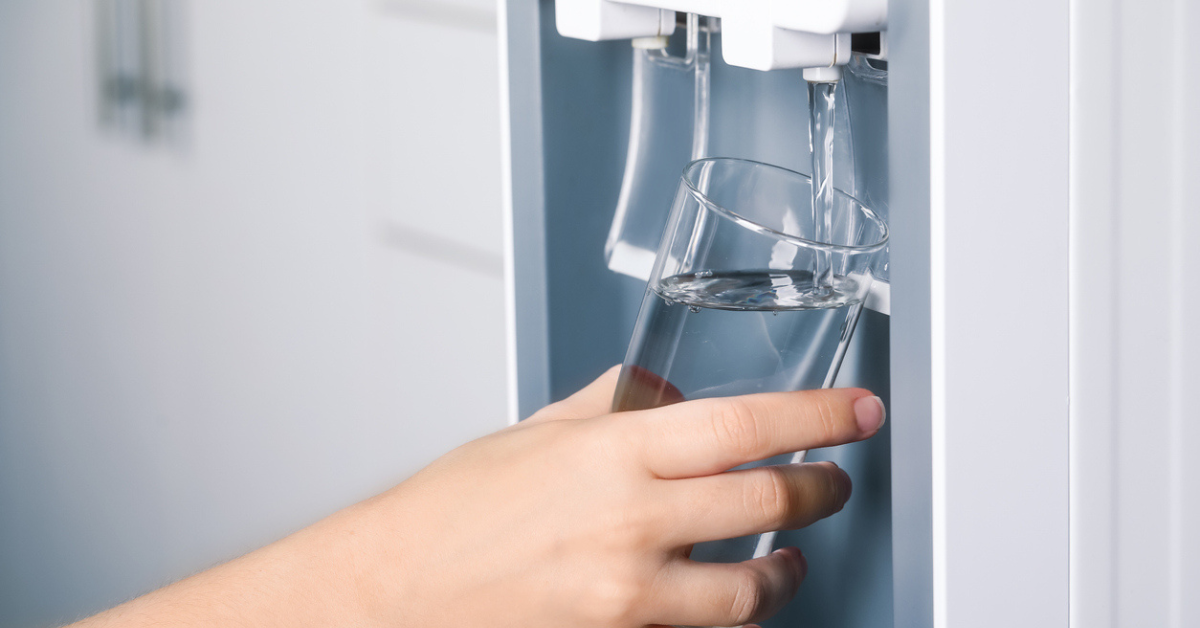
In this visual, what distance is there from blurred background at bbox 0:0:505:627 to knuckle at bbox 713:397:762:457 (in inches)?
24.7

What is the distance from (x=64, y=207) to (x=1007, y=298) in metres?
1.98

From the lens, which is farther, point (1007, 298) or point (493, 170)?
point (493, 170)

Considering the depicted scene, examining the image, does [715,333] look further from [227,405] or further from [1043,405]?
[227,405]

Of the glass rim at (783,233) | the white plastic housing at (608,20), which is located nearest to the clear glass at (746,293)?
the glass rim at (783,233)

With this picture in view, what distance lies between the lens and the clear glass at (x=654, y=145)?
0.58 meters

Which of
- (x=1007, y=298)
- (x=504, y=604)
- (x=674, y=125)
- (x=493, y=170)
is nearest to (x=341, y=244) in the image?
(x=493, y=170)

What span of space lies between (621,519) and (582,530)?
0.7 inches

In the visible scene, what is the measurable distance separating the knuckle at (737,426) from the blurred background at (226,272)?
63 cm

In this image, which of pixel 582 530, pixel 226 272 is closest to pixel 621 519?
pixel 582 530

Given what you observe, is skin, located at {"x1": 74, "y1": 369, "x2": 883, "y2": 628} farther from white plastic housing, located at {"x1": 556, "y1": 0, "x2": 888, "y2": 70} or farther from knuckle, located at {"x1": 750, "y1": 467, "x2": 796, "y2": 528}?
white plastic housing, located at {"x1": 556, "y1": 0, "x2": 888, "y2": 70}

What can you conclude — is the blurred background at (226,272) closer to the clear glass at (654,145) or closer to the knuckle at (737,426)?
the clear glass at (654,145)

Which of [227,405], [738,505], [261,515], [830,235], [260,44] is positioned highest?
[260,44]

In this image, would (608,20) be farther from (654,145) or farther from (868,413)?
(868,413)

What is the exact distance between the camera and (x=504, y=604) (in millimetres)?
443
